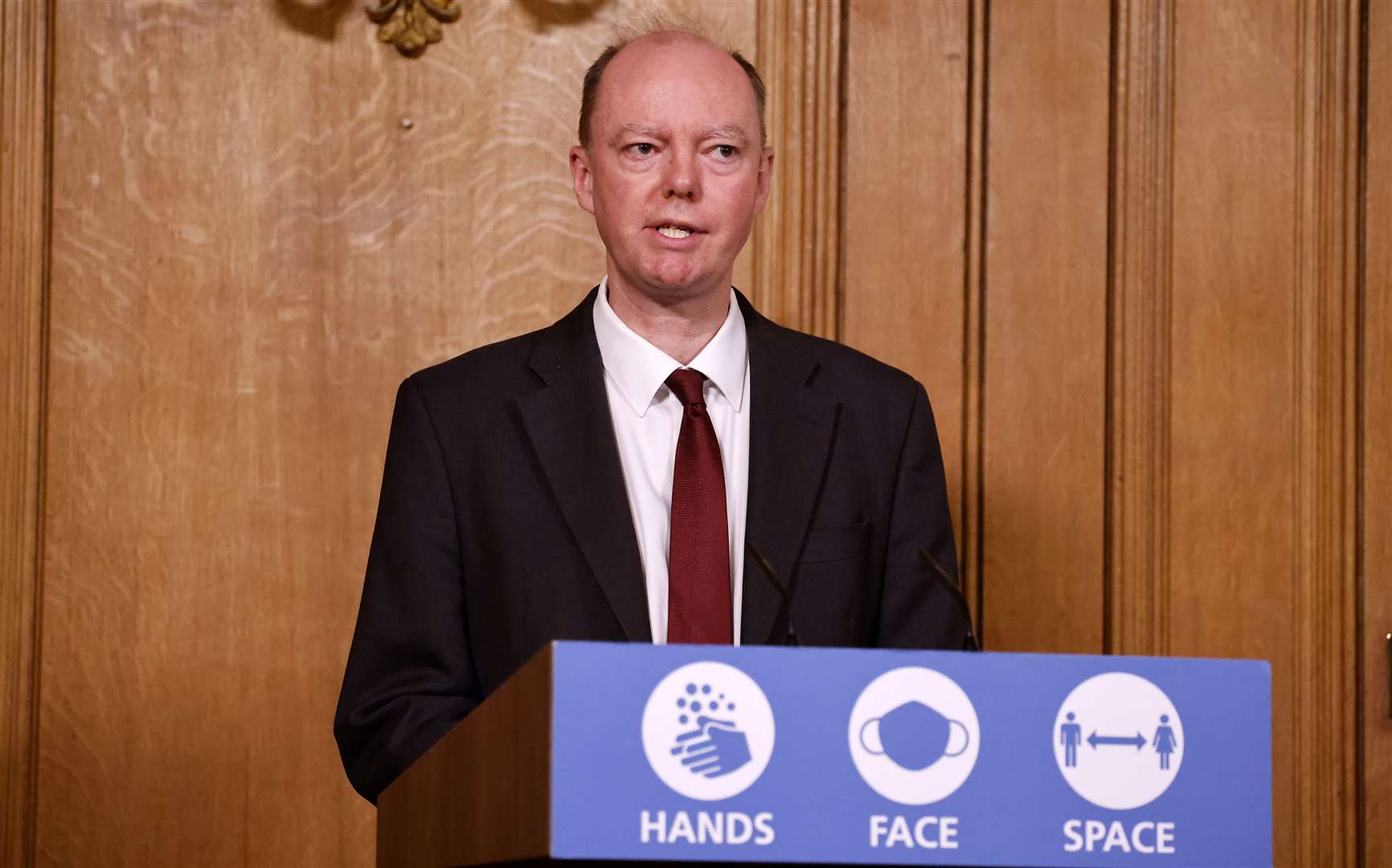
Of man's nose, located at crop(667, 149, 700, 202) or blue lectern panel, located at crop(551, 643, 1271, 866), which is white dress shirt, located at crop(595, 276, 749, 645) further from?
blue lectern panel, located at crop(551, 643, 1271, 866)

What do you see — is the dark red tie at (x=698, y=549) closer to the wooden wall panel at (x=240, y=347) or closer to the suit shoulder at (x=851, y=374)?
the suit shoulder at (x=851, y=374)

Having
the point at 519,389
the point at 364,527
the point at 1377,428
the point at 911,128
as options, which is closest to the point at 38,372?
the point at 364,527

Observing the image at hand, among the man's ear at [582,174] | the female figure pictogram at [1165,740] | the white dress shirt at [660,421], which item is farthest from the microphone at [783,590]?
the man's ear at [582,174]

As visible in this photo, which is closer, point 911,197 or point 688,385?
point 688,385

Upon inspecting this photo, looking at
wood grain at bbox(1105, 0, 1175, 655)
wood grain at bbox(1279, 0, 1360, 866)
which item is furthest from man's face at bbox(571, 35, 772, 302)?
wood grain at bbox(1279, 0, 1360, 866)

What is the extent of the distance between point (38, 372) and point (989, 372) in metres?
1.48

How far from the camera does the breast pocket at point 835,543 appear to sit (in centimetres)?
206

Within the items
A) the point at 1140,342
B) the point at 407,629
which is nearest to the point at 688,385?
the point at 407,629

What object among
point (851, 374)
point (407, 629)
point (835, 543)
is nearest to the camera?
point (407, 629)

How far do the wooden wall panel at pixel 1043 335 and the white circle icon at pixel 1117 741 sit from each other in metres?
1.57

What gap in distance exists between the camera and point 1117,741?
124 centimetres

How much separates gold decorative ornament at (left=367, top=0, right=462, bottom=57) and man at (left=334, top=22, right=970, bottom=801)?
1.93ft

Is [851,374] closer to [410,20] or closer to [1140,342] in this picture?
[1140,342]

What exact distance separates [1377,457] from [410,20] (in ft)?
5.64
